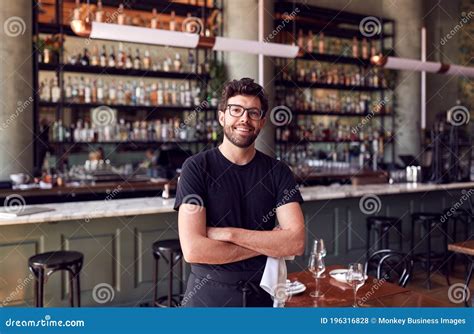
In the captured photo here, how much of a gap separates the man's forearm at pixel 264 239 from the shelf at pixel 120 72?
15.3 feet

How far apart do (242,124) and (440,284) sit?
13.1ft

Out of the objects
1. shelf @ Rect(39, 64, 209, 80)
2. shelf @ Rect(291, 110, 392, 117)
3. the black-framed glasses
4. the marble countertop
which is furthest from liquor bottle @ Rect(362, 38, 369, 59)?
the black-framed glasses

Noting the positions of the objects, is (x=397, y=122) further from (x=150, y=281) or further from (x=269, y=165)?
(x=269, y=165)

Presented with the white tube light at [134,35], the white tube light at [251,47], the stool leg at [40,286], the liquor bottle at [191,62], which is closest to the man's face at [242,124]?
the stool leg at [40,286]

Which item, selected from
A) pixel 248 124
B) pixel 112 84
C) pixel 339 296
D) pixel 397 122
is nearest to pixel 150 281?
pixel 339 296

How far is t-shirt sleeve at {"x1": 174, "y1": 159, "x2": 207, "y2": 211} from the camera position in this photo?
81.1 inches

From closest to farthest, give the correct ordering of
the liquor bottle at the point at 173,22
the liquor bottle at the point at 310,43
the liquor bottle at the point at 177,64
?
the liquor bottle at the point at 173,22, the liquor bottle at the point at 177,64, the liquor bottle at the point at 310,43

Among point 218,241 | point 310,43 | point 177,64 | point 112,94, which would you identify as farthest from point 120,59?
point 218,241

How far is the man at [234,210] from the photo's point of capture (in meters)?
2.04

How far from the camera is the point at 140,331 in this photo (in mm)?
1945

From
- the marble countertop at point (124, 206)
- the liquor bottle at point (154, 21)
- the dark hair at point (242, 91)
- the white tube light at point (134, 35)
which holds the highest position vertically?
the liquor bottle at point (154, 21)

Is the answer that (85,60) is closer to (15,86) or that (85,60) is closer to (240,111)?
(15,86)

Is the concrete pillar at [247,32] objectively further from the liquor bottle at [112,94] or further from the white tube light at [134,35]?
the white tube light at [134,35]

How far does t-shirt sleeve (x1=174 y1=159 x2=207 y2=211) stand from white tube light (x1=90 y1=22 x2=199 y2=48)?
2347mm
